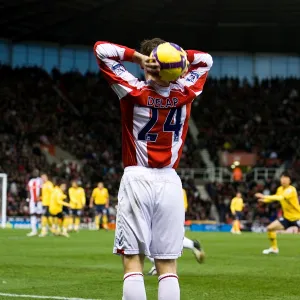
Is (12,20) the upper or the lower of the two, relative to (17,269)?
upper

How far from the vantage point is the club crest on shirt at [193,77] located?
22.2ft

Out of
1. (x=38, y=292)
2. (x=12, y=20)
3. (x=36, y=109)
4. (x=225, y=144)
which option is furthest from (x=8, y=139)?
(x=38, y=292)

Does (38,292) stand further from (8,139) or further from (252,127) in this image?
(252,127)

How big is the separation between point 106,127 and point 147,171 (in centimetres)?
4625

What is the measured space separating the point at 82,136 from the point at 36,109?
354cm

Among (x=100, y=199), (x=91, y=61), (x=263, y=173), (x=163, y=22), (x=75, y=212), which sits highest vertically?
(x=163, y=22)

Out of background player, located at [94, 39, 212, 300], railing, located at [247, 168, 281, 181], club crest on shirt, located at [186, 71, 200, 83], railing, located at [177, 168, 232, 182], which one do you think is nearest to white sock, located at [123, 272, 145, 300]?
background player, located at [94, 39, 212, 300]

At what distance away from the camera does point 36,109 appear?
171 ft

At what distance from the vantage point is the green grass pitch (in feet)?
36.1

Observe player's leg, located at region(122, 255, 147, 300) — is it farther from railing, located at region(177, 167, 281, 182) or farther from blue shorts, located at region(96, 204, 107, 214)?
railing, located at region(177, 167, 281, 182)

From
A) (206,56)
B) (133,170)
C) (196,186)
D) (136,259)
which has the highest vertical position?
(206,56)

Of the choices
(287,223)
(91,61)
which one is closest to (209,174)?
(91,61)

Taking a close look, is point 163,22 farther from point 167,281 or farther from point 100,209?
point 167,281

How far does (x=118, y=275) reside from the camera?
1361 centimetres
